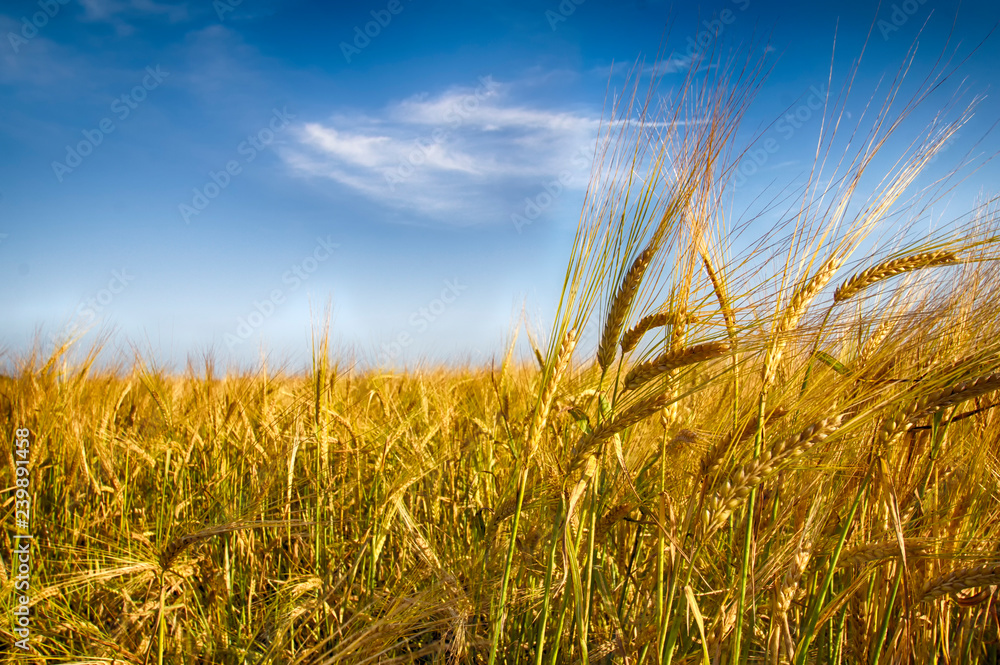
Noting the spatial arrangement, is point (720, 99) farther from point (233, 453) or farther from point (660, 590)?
point (233, 453)

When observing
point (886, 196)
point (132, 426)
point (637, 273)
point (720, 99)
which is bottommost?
point (132, 426)

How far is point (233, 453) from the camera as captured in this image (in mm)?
2973

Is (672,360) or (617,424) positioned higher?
(672,360)

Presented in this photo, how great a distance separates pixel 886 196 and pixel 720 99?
505mm

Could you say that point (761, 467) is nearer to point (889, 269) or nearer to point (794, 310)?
point (794, 310)

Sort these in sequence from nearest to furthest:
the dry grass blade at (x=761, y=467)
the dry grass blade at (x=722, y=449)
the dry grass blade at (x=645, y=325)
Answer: the dry grass blade at (x=761, y=467) < the dry grass blade at (x=722, y=449) < the dry grass blade at (x=645, y=325)

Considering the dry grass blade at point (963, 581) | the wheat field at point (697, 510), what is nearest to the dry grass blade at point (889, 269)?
the wheat field at point (697, 510)

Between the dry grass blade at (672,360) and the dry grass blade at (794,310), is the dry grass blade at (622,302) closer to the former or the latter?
the dry grass blade at (672,360)

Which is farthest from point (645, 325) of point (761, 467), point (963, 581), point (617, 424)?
point (963, 581)

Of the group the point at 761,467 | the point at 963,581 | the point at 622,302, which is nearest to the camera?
the point at 761,467

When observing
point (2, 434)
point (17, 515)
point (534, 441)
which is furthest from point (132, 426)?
point (534, 441)

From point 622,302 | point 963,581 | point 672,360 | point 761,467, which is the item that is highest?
point 622,302

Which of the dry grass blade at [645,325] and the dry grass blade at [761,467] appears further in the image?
the dry grass blade at [645,325]

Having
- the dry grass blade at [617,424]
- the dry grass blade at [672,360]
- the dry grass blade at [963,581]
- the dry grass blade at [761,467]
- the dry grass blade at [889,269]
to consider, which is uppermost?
the dry grass blade at [889,269]
